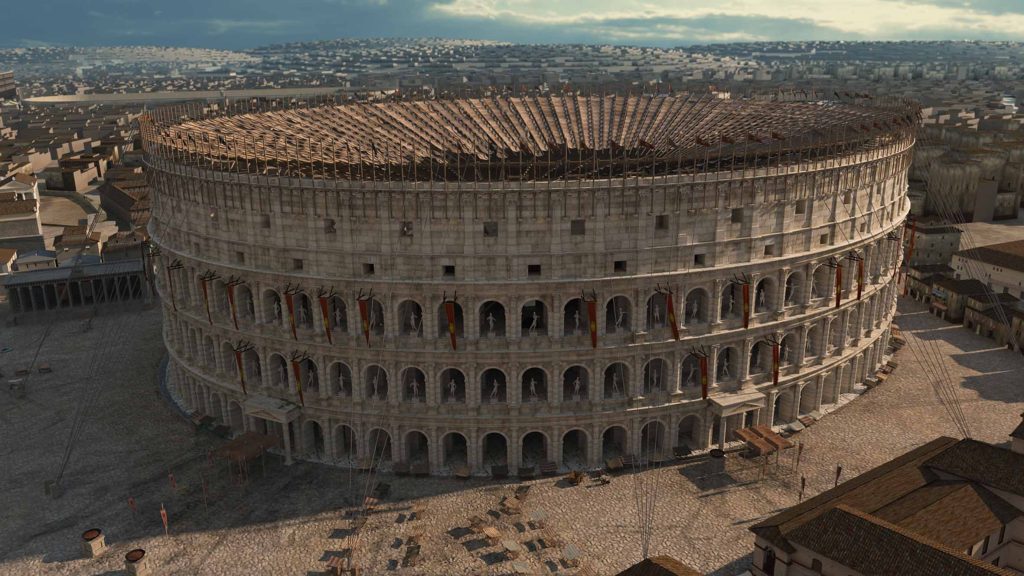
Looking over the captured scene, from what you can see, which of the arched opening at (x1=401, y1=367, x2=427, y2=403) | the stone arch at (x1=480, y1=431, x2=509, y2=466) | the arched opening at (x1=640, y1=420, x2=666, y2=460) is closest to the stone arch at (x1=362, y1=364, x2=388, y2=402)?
the arched opening at (x1=401, y1=367, x2=427, y2=403)

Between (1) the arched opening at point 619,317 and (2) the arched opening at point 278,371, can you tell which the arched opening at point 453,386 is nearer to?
(1) the arched opening at point 619,317

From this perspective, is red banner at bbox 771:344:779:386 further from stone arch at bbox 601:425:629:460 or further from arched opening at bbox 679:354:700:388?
stone arch at bbox 601:425:629:460

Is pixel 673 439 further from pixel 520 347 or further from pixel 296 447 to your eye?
pixel 296 447

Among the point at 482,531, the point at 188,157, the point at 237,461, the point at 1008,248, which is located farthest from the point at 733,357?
the point at 1008,248

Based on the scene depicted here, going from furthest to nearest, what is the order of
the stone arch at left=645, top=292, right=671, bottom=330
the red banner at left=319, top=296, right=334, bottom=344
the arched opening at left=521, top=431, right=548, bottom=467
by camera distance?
the arched opening at left=521, top=431, right=548, bottom=467
the stone arch at left=645, top=292, right=671, bottom=330
the red banner at left=319, top=296, right=334, bottom=344

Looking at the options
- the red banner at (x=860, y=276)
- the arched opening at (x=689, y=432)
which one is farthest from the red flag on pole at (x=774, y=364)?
the red banner at (x=860, y=276)

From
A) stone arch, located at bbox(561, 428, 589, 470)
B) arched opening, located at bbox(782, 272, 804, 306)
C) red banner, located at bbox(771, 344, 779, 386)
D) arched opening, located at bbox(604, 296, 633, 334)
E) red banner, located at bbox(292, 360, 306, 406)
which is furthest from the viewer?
arched opening, located at bbox(782, 272, 804, 306)
